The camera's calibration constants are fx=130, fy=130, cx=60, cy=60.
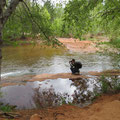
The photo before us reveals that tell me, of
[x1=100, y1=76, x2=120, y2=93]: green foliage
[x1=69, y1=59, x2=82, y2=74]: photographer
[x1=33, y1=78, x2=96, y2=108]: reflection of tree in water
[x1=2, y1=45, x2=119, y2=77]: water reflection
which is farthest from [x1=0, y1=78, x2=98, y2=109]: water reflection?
[x1=2, y1=45, x2=119, y2=77]: water reflection

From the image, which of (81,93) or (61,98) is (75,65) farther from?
(61,98)

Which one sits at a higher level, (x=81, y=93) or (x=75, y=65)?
(x=75, y=65)

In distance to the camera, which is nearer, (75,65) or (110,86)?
(110,86)

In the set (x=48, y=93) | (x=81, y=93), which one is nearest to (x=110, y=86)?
(x=81, y=93)

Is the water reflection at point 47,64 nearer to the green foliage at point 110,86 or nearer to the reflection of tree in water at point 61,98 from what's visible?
the green foliage at point 110,86

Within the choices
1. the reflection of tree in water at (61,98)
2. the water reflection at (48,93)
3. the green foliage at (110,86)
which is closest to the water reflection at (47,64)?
the green foliage at (110,86)

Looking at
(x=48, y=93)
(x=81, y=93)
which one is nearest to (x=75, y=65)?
(x=81, y=93)

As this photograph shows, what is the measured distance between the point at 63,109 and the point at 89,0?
200 inches

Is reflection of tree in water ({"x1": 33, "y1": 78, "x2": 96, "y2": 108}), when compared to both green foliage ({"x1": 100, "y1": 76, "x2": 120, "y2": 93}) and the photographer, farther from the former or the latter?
the photographer

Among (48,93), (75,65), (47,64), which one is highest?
(75,65)

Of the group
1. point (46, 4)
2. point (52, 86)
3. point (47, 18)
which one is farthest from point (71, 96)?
point (46, 4)

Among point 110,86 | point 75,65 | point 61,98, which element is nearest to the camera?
point 61,98

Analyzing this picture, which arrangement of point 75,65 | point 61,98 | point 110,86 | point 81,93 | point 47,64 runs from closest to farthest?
point 61,98
point 110,86
point 81,93
point 75,65
point 47,64

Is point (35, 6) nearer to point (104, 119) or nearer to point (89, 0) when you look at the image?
point (89, 0)
